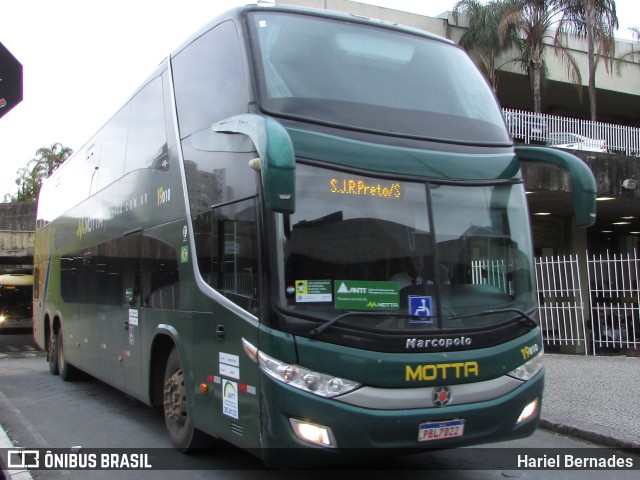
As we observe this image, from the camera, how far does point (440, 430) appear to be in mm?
4883

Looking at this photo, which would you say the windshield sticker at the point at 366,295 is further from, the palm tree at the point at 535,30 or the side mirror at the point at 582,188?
the palm tree at the point at 535,30

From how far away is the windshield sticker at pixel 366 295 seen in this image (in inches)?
190

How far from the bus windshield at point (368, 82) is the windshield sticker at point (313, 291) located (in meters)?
1.27

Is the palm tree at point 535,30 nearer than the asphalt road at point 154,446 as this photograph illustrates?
No

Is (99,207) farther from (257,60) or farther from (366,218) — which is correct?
(366,218)

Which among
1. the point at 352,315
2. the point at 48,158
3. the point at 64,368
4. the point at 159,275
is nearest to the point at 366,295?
the point at 352,315

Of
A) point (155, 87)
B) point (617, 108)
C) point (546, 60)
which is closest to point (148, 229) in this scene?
point (155, 87)

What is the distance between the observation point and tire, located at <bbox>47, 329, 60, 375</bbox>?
1303 cm

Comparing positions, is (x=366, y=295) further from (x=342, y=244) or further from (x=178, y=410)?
(x=178, y=410)

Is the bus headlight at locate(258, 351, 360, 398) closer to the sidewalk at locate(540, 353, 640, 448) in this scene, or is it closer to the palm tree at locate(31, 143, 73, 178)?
the sidewalk at locate(540, 353, 640, 448)

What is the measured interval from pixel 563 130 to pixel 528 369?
15.5m

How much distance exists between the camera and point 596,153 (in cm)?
1625

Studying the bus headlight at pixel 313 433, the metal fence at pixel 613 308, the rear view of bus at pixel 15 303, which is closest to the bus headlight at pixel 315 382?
the bus headlight at pixel 313 433

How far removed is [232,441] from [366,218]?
2058 mm
